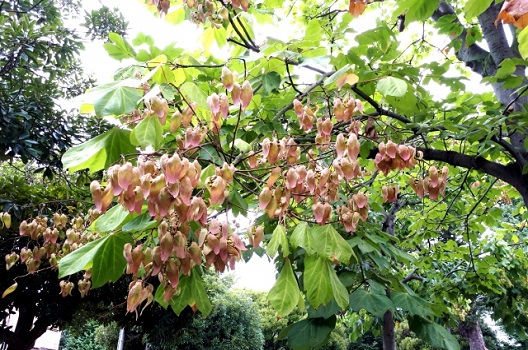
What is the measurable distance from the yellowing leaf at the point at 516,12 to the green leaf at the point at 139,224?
1.10m

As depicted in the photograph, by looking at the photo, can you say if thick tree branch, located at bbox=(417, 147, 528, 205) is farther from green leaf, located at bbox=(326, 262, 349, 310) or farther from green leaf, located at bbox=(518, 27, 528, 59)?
green leaf, located at bbox=(518, 27, 528, 59)

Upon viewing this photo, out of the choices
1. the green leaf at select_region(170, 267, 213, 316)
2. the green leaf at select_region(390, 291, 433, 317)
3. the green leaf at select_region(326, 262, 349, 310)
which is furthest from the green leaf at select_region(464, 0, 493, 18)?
the green leaf at select_region(390, 291, 433, 317)

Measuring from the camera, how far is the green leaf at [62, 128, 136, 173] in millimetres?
1366

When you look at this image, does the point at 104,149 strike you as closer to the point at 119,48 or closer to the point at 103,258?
the point at 103,258

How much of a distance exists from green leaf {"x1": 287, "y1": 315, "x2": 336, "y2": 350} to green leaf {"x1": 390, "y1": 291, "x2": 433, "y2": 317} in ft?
1.56

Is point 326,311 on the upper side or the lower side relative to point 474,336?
lower

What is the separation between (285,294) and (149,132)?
696 millimetres

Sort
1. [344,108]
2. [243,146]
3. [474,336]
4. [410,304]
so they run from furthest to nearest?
1. [474,336]
2. [410,304]
3. [243,146]
4. [344,108]

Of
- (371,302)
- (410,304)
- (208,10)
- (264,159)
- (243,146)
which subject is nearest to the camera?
(264,159)

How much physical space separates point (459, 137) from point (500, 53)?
2.85 feet

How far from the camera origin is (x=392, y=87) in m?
1.53

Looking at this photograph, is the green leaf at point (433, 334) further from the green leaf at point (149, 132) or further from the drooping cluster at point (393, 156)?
the green leaf at point (149, 132)

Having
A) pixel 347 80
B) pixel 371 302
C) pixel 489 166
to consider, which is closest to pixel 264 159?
pixel 347 80

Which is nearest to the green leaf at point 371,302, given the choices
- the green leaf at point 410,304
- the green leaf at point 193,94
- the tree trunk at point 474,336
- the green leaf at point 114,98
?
the green leaf at point 410,304
